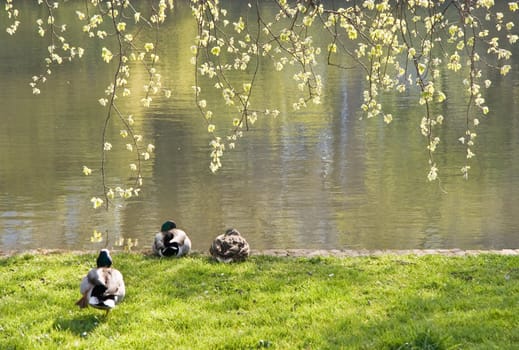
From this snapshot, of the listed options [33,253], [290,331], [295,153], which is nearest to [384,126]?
[295,153]

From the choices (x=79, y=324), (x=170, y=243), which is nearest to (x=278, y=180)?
(x=170, y=243)

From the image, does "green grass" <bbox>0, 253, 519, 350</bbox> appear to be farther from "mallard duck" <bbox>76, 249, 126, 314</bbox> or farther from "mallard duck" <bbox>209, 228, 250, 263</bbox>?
"mallard duck" <bbox>76, 249, 126, 314</bbox>

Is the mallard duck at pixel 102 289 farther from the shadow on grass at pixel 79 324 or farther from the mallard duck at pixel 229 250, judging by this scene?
the mallard duck at pixel 229 250

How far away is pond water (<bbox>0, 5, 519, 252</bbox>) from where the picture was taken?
10.6 meters

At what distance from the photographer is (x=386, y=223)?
431 inches

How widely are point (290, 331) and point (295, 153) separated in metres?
9.86

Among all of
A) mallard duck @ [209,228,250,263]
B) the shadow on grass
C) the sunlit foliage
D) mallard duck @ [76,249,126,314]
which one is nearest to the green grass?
the shadow on grass

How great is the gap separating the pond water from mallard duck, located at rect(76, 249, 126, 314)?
406cm

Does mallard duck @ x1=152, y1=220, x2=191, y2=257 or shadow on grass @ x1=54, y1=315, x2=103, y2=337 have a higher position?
mallard duck @ x1=152, y1=220, x2=191, y2=257

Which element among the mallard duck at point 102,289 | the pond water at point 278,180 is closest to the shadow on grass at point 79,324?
the mallard duck at point 102,289

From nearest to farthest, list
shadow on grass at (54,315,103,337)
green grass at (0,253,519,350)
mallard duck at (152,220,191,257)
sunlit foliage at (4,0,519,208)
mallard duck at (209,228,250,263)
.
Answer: green grass at (0,253,519,350), shadow on grass at (54,315,103,337), sunlit foliage at (4,0,519,208), mallard duck at (209,228,250,263), mallard duck at (152,220,191,257)

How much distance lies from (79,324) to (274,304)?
162 centimetres

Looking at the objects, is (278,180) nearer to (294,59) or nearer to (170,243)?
(170,243)

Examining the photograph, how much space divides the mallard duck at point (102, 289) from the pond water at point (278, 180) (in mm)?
4064
